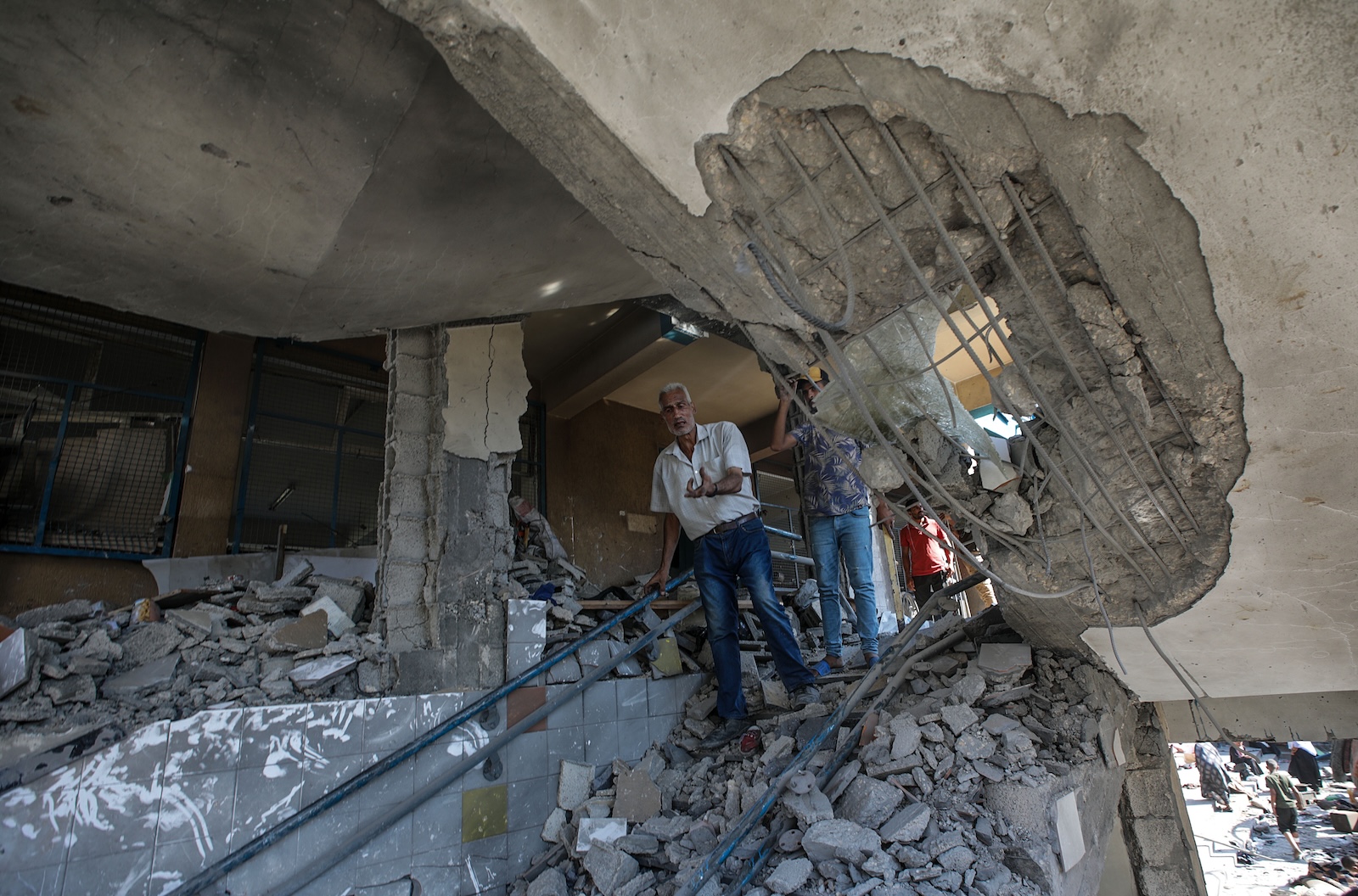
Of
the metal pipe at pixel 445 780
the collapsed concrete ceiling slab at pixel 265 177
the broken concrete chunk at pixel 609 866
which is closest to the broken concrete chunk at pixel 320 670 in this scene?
the metal pipe at pixel 445 780

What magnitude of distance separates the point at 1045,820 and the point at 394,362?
146 inches

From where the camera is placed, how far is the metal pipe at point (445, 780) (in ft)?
9.14

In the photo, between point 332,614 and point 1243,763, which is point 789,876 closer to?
point 332,614

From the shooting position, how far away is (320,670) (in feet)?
10.7

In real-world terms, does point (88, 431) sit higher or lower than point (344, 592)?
higher

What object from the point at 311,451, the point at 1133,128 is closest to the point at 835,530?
the point at 1133,128

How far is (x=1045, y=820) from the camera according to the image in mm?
2801

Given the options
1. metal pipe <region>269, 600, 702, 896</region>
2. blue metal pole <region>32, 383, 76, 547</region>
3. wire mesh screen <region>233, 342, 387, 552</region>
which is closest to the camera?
metal pipe <region>269, 600, 702, 896</region>

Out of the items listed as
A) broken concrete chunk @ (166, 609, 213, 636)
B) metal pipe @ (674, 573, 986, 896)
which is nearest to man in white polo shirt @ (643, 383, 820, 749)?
metal pipe @ (674, 573, 986, 896)

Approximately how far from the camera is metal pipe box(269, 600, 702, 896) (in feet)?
9.14

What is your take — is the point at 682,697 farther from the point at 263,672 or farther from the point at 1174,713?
the point at 1174,713

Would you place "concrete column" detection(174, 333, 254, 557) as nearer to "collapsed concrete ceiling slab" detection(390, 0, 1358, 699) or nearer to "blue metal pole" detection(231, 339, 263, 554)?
"blue metal pole" detection(231, 339, 263, 554)

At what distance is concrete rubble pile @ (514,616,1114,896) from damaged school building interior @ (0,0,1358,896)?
0.9 inches

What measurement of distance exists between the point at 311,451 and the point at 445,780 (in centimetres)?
351
